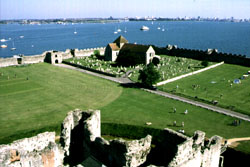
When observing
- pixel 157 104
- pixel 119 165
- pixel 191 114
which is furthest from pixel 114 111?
pixel 119 165

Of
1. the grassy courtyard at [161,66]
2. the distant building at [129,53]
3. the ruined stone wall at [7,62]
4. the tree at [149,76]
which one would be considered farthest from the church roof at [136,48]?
the ruined stone wall at [7,62]

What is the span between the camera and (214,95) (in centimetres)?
4228

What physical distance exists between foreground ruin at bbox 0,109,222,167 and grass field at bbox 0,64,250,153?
8.32 metres

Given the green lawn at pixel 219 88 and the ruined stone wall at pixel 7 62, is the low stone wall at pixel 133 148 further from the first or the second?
the ruined stone wall at pixel 7 62

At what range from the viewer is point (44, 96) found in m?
42.6

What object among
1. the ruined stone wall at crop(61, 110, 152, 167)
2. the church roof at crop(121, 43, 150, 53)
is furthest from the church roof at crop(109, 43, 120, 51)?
the ruined stone wall at crop(61, 110, 152, 167)

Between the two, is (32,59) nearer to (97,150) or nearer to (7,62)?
(7,62)

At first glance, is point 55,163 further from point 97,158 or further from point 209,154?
point 209,154

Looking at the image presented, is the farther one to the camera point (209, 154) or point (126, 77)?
point (126, 77)

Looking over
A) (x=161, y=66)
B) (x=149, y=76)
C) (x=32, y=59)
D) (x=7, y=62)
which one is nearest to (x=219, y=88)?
(x=149, y=76)

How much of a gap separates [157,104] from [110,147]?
2142 cm

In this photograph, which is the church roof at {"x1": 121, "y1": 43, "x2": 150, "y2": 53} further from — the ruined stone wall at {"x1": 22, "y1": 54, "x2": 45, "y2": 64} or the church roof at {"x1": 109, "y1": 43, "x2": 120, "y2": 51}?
the ruined stone wall at {"x1": 22, "y1": 54, "x2": 45, "y2": 64}

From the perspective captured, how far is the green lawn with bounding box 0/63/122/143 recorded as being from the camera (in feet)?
104

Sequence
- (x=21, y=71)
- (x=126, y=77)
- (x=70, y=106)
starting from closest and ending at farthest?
1. (x=70, y=106)
2. (x=126, y=77)
3. (x=21, y=71)
